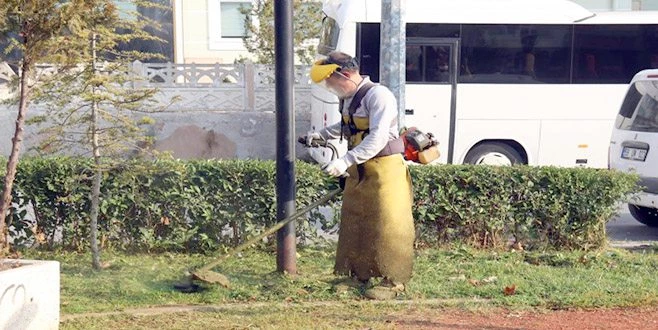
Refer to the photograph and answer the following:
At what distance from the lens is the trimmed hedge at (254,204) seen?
298 inches

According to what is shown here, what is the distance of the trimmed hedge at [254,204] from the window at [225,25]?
1395 centimetres

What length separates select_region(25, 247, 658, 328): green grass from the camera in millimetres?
6094

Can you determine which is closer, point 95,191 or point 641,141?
point 95,191

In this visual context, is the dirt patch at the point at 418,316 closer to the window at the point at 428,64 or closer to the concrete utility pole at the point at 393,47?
Result: the concrete utility pole at the point at 393,47

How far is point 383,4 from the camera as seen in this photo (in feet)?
33.8

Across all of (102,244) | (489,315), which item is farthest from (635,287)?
(102,244)

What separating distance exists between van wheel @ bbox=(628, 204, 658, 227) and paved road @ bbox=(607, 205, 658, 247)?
80 millimetres

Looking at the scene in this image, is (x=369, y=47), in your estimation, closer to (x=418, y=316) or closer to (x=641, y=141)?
(x=641, y=141)

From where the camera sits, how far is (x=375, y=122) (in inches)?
232

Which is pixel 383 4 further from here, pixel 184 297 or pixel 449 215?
pixel 184 297

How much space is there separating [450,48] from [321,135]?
766cm

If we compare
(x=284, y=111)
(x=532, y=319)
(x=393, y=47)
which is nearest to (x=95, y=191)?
(x=284, y=111)

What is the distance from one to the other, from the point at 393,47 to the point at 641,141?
302cm

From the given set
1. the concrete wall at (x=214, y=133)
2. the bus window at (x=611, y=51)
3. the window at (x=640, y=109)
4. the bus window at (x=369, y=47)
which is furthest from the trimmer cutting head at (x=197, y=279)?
the concrete wall at (x=214, y=133)
